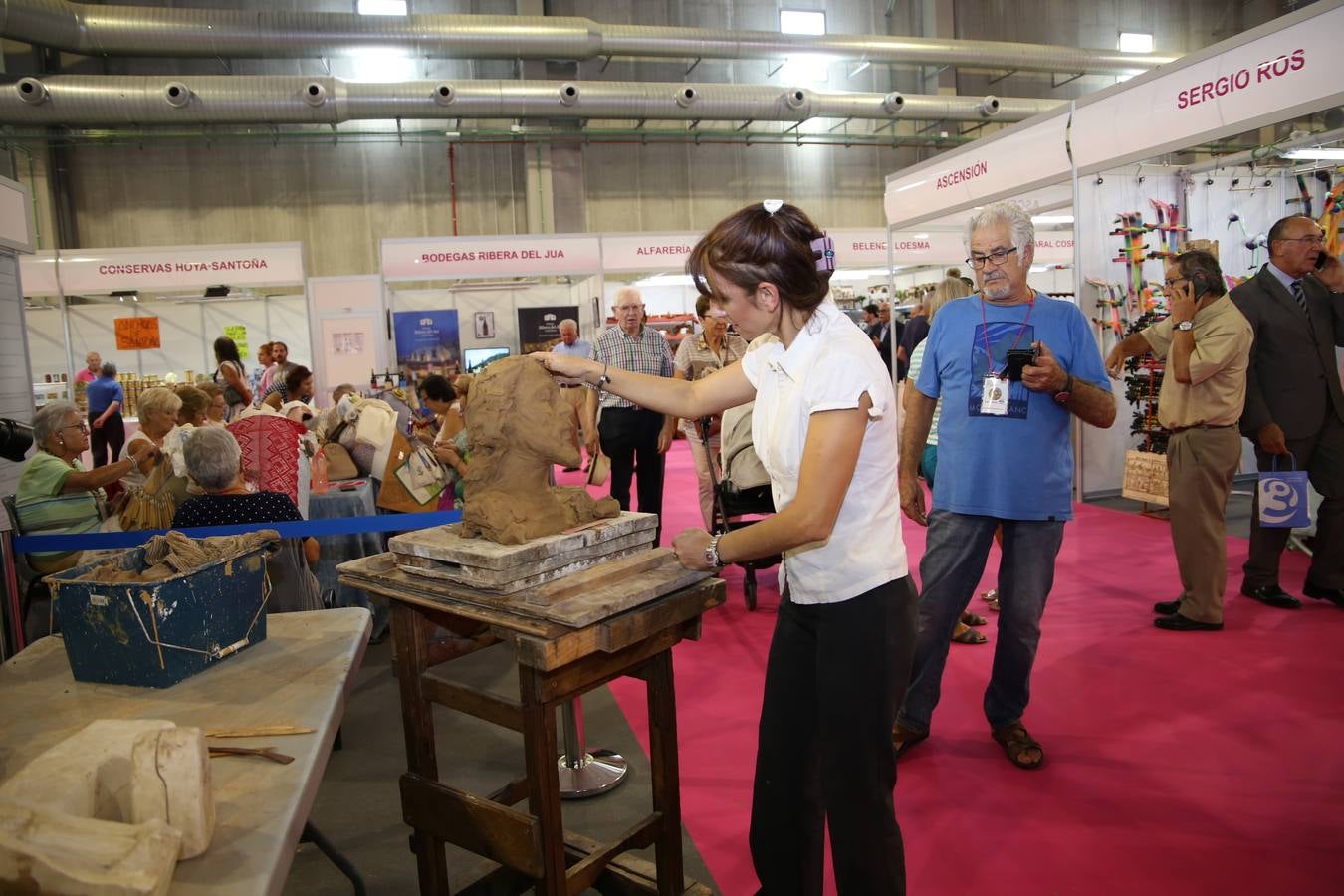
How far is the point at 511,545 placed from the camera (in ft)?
6.31

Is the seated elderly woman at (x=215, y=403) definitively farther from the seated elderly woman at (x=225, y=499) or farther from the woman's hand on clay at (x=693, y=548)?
the woman's hand on clay at (x=693, y=548)

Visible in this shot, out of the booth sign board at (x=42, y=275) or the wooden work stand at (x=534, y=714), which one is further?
the booth sign board at (x=42, y=275)

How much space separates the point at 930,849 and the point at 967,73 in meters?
15.5

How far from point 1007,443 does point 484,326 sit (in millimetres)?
9453

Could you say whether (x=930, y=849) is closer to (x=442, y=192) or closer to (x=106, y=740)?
(x=106, y=740)

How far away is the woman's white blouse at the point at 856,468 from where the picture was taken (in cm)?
167

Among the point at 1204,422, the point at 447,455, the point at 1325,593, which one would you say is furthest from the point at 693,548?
the point at 1325,593

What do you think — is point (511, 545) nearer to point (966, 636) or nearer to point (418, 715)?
point (418, 715)

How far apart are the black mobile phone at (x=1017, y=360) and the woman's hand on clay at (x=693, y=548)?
1417 mm

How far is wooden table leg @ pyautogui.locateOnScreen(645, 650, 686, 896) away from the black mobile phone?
4.76 feet

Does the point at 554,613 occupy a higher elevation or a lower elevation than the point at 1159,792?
higher

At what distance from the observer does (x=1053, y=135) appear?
248 inches

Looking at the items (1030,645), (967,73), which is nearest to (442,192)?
(967,73)

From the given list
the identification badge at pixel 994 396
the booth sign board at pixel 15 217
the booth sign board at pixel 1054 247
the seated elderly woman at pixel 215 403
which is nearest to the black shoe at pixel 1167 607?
the identification badge at pixel 994 396
